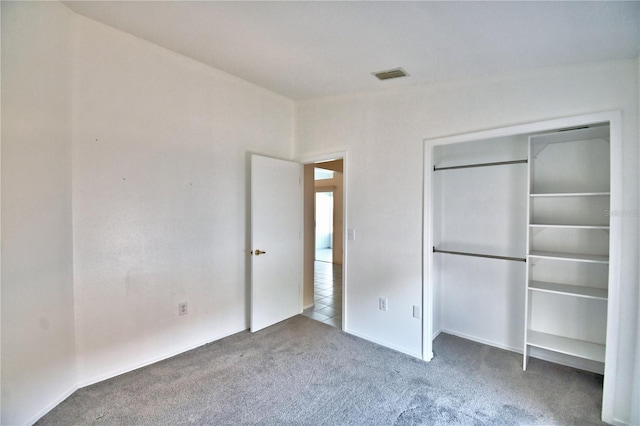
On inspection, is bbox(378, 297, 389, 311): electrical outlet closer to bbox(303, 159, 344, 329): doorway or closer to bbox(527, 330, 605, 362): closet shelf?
bbox(303, 159, 344, 329): doorway

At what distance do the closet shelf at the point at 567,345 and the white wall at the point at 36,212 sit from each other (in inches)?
145

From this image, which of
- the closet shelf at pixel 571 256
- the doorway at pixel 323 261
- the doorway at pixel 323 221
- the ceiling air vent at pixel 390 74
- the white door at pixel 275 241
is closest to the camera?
the closet shelf at pixel 571 256

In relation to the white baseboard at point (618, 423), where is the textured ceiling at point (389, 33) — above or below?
above

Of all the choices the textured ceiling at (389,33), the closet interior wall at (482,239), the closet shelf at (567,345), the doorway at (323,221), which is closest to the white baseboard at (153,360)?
the closet interior wall at (482,239)

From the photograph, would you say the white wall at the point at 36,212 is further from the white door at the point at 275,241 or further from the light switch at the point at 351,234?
the light switch at the point at 351,234

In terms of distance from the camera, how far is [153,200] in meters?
2.62

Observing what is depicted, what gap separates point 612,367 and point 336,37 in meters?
2.96

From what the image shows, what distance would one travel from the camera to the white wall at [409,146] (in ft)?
6.48

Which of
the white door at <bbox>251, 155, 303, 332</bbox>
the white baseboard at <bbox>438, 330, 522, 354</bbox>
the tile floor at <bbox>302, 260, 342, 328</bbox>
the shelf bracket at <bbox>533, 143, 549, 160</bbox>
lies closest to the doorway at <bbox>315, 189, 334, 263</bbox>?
the tile floor at <bbox>302, 260, 342, 328</bbox>

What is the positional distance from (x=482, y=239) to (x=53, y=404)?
385 centimetres

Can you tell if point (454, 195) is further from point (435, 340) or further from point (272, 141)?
point (272, 141)

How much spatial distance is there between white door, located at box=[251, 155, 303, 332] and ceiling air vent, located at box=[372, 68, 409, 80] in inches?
56.5

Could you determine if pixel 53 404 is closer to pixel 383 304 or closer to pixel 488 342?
pixel 383 304

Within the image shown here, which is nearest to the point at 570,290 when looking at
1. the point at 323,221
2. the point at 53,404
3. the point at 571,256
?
the point at 571,256
